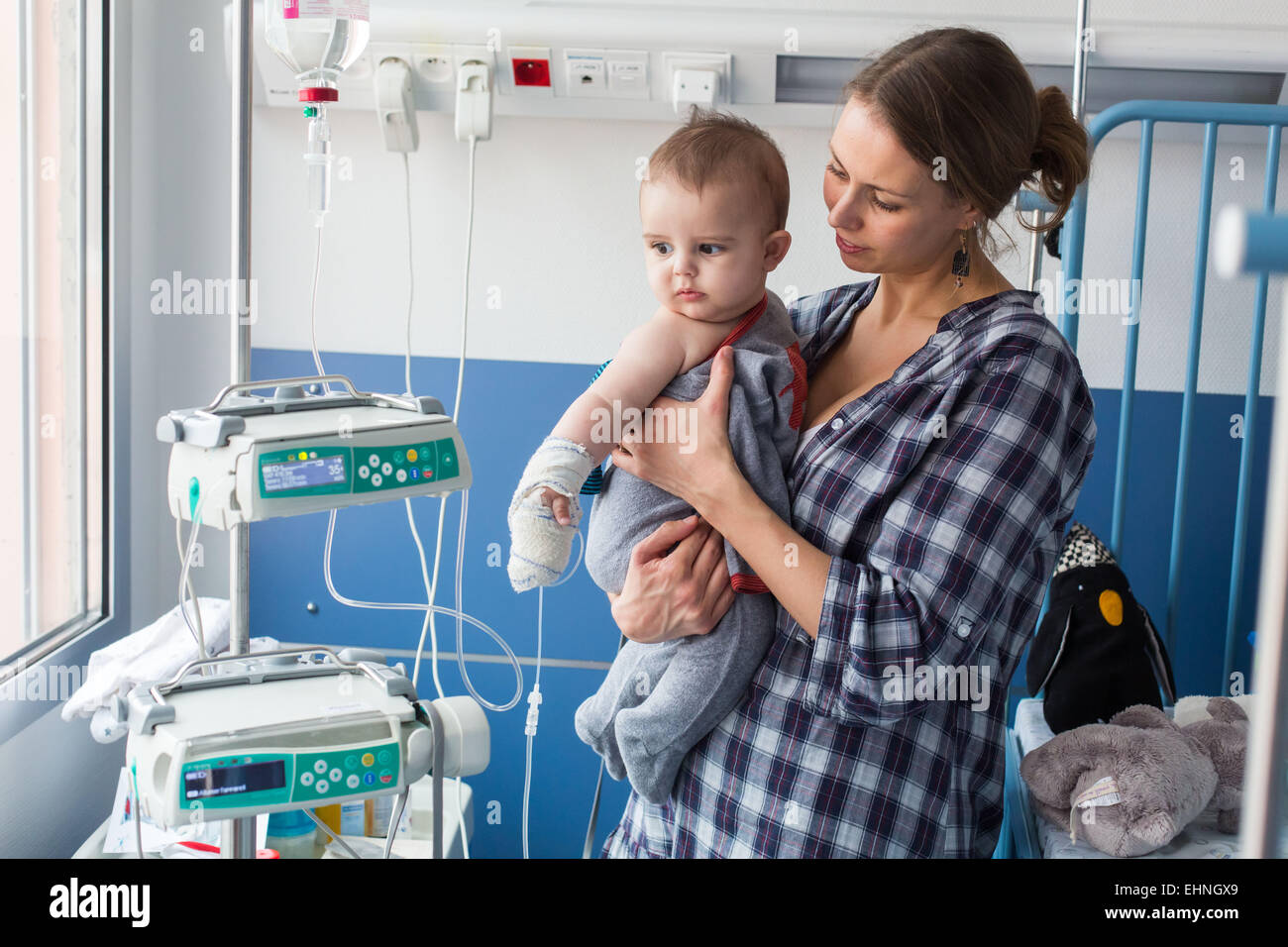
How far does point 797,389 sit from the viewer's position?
135 centimetres

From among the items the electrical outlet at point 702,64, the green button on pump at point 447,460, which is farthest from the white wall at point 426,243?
the green button on pump at point 447,460

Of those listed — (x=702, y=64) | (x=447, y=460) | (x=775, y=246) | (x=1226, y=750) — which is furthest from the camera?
(x=702, y=64)

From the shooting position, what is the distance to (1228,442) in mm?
2215

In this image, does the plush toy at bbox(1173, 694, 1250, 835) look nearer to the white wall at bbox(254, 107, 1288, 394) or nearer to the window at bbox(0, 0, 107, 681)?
the white wall at bbox(254, 107, 1288, 394)

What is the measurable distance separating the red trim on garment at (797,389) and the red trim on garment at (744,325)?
59 millimetres

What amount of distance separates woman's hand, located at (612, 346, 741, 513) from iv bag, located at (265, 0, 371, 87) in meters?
0.57

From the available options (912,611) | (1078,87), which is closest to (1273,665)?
(912,611)

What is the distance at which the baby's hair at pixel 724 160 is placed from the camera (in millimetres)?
1259

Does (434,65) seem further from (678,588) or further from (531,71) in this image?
(678,588)

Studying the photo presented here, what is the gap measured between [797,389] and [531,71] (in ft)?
3.64

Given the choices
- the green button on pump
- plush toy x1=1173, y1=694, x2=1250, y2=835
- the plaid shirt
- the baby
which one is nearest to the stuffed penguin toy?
plush toy x1=1173, y1=694, x2=1250, y2=835

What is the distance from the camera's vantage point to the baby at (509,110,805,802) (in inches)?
48.8

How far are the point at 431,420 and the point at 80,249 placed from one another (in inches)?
48.8
